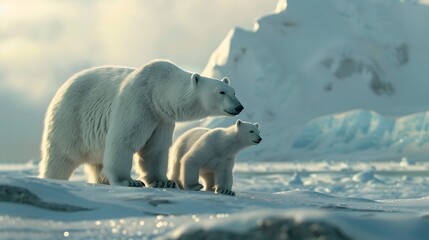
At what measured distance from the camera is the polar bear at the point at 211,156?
7.31 meters

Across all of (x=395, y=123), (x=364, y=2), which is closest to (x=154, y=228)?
(x=395, y=123)

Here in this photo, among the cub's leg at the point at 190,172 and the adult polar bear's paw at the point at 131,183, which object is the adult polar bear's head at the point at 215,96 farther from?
the adult polar bear's paw at the point at 131,183

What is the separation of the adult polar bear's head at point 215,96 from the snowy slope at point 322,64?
280ft

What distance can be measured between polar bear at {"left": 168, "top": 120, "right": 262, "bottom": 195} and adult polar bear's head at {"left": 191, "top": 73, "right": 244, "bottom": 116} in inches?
27.6

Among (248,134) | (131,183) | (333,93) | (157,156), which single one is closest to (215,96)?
(157,156)

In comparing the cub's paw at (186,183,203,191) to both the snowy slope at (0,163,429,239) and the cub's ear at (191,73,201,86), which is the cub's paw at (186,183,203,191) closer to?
the cub's ear at (191,73,201,86)

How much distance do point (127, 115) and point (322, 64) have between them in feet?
356

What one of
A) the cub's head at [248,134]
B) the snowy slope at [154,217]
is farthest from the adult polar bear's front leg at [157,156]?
the snowy slope at [154,217]

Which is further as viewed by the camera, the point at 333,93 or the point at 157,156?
the point at 333,93

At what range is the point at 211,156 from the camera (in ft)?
24.7

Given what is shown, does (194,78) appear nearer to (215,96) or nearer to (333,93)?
(215,96)

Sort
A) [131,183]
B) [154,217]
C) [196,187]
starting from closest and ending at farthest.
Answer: [154,217] → [131,183] → [196,187]

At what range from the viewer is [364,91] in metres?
118

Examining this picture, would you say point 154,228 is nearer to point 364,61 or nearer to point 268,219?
point 268,219
